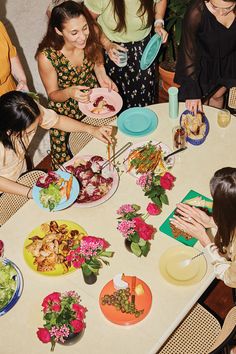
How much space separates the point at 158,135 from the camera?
322 cm

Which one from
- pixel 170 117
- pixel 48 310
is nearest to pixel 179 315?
pixel 48 310

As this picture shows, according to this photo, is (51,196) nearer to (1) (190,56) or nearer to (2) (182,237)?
(2) (182,237)

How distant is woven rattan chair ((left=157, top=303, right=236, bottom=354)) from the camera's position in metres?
2.61

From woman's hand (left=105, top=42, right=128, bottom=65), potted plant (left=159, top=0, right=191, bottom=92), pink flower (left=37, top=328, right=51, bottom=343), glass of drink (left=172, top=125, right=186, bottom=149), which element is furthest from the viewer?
potted plant (left=159, top=0, right=191, bottom=92)

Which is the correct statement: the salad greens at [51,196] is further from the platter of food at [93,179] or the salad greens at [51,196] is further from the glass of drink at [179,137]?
the glass of drink at [179,137]

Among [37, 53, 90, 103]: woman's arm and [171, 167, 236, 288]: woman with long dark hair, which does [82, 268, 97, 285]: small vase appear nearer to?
[171, 167, 236, 288]: woman with long dark hair

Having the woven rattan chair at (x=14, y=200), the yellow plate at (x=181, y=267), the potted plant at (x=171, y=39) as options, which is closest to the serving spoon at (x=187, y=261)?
the yellow plate at (x=181, y=267)

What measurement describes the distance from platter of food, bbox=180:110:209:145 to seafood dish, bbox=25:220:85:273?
3.03 feet

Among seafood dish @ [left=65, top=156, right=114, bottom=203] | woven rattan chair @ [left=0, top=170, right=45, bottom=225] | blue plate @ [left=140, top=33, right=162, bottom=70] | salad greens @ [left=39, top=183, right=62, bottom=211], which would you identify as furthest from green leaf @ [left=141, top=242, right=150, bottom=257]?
blue plate @ [left=140, top=33, right=162, bottom=70]

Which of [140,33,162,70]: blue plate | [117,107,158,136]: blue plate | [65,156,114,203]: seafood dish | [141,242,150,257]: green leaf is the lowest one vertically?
[141,242,150,257]: green leaf

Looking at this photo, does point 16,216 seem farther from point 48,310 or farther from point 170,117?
point 170,117

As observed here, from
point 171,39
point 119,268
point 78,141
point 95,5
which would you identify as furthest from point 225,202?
point 171,39

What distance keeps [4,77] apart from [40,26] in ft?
5.78

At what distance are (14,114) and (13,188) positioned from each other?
1.42 ft
